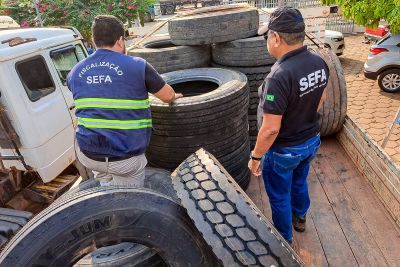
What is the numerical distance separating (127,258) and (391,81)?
29.1ft

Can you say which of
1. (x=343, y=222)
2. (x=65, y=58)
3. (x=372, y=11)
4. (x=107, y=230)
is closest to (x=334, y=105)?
(x=343, y=222)

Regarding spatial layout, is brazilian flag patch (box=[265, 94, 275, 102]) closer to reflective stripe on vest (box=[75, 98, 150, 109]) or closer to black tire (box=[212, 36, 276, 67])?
reflective stripe on vest (box=[75, 98, 150, 109])

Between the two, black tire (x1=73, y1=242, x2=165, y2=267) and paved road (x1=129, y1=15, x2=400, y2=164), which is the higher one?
black tire (x1=73, y1=242, x2=165, y2=267)

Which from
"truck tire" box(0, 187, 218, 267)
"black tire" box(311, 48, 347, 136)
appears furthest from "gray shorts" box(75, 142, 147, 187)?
"black tire" box(311, 48, 347, 136)

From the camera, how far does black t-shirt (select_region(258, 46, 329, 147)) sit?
82.2 inches

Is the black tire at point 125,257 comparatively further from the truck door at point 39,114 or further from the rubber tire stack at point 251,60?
the rubber tire stack at point 251,60

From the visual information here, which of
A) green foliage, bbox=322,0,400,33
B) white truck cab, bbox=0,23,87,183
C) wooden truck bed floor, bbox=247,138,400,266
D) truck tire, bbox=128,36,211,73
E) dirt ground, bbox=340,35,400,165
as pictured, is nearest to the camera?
wooden truck bed floor, bbox=247,138,400,266

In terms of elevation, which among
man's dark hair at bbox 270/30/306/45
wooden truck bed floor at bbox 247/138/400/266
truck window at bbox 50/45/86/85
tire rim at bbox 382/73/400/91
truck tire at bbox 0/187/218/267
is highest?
man's dark hair at bbox 270/30/306/45

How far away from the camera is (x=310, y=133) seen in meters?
2.41

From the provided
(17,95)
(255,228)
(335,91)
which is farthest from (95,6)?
(255,228)

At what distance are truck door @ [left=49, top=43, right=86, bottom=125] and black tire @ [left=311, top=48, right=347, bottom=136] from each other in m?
3.34

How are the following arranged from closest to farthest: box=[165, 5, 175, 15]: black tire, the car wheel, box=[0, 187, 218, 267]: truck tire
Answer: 1. box=[0, 187, 218, 267]: truck tire
2. the car wheel
3. box=[165, 5, 175, 15]: black tire

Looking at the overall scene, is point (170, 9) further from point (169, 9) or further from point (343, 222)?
point (343, 222)

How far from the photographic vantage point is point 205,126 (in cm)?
277
